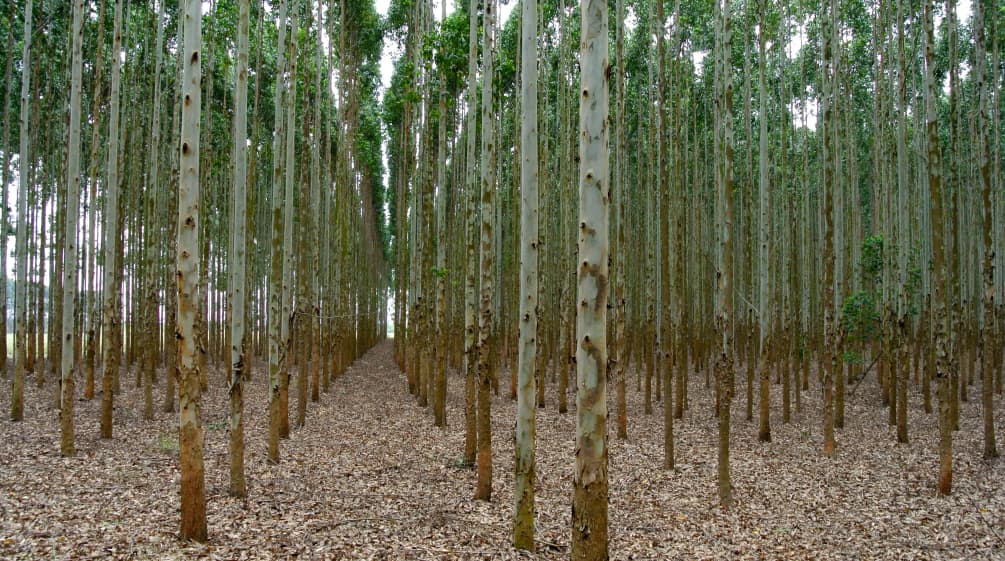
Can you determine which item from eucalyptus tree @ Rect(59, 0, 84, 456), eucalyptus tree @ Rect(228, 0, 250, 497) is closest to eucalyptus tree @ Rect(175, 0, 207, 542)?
eucalyptus tree @ Rect(228, 0, 250, 497)

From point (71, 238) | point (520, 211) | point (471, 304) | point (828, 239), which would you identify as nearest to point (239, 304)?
point (471, 304)

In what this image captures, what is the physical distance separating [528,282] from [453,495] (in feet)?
9.35

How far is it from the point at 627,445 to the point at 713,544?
3774 mm

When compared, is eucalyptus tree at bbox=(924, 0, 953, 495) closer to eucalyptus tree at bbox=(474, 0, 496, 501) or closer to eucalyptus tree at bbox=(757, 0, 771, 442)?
eucalyptus tree at bbox=(757, 0, 771, 442)

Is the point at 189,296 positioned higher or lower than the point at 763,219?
lower

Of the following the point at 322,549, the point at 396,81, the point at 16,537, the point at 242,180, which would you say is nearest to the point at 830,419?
the point at 322,549

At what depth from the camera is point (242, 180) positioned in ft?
19.1

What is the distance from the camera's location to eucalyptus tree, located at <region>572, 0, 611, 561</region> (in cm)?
346

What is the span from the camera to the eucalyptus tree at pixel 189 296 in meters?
4.35

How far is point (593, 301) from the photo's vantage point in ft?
11.3

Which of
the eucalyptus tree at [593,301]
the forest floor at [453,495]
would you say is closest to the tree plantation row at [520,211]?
the eucalyptus tree at [593,301]

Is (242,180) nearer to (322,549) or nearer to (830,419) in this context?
(322,549)

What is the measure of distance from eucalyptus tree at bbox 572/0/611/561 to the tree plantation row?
0.05 feet

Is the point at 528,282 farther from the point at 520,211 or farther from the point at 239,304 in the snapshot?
the point at 520,211
